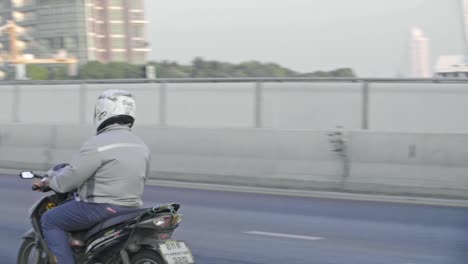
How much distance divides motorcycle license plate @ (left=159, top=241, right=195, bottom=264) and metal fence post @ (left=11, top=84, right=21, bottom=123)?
14.4 metres

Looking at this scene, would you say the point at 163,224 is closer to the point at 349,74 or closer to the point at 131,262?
the point at 131,262

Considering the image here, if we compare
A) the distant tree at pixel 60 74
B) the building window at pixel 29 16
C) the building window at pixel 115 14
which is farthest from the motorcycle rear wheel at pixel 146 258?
the building window at pixel 29 16

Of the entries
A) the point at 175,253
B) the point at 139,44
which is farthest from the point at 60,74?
the point at 175,253

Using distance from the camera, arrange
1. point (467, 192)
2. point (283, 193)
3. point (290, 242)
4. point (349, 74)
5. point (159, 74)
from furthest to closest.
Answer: point (159, 74) → point (349, 74) → point (283, 193) → point (467, 192) → point (290, 242)

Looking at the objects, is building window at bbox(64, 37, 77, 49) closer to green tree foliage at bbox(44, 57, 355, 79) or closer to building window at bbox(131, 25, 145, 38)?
building window at bbox(131, 25, 145, 38)

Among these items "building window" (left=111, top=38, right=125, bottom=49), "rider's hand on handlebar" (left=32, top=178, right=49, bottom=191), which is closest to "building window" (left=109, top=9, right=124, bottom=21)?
"building window" (left=111, top=38, right=125, bottom=49)

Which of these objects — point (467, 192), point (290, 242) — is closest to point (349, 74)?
point (467, 192)

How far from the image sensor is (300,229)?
998 centimetres

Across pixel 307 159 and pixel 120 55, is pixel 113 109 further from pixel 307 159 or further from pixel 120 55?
pixel 120 55

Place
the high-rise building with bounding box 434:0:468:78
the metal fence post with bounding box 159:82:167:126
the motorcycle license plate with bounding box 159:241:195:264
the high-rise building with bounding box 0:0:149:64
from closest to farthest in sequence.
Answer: the motorcycle license plate with bounding box 159:241:195:264 < the metal fence post with bounding box 159:82:167:126 < the high-rise building with bounding box 434:0:468:78 < the high-rise building with bounding box 0:0:149:64

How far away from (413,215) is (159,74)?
37.7ft

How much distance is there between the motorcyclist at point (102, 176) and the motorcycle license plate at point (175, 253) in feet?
1.40

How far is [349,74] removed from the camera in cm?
1675

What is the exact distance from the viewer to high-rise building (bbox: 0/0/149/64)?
29375mm
